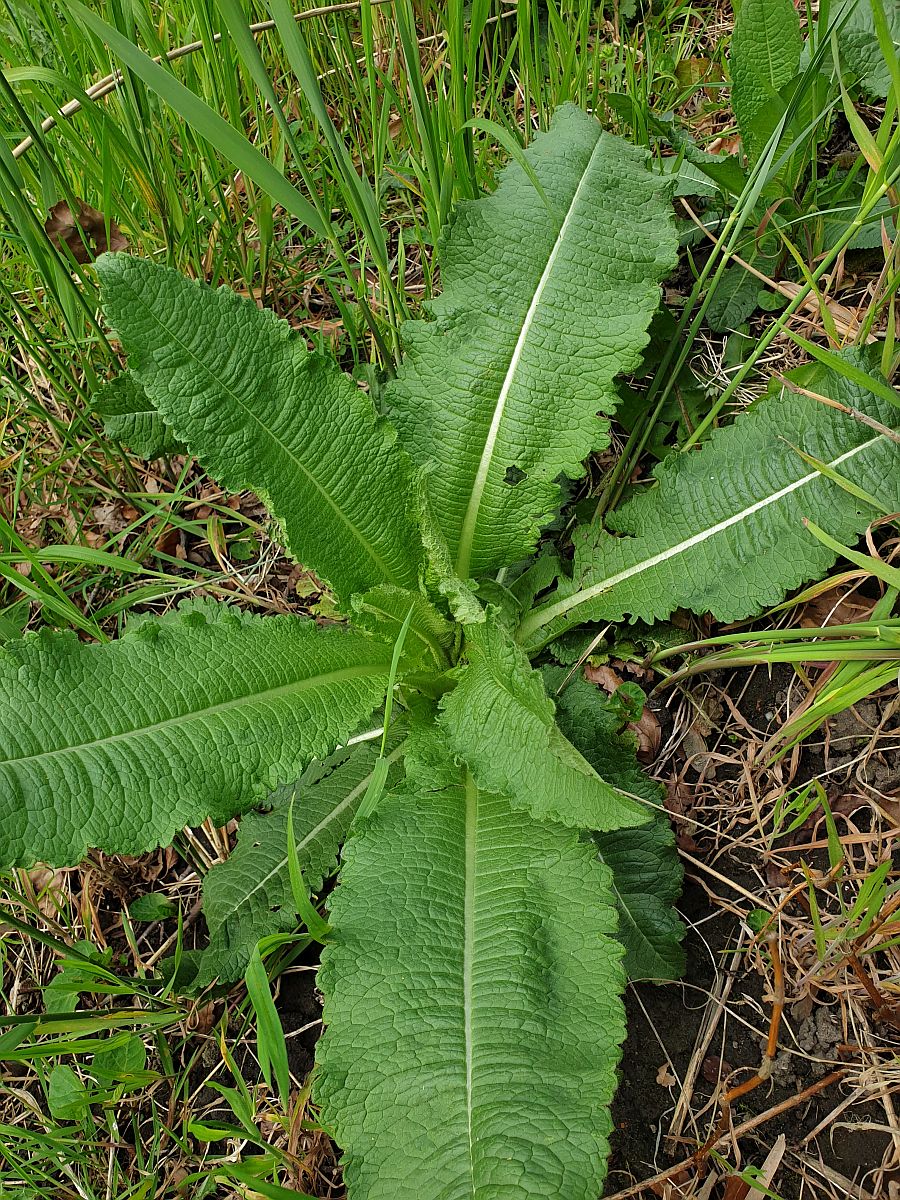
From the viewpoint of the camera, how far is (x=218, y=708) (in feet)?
4.82

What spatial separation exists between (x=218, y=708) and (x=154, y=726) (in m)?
0.10

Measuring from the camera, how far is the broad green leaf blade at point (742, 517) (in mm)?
1608

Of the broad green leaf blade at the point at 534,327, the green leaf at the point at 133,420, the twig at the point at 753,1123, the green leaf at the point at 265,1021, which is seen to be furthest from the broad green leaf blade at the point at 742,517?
the green leaf at the point at 133,420

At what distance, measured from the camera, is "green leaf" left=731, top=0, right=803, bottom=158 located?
186cm

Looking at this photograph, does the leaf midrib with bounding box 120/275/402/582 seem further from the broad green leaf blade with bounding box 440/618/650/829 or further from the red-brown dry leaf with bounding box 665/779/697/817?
the red-brown dry leaf with bounding box 665/779/697/817

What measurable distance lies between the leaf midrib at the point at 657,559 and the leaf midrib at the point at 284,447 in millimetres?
304

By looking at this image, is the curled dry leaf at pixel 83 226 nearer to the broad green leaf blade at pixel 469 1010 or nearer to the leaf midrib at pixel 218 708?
the leaf midrib at pixel 218 708

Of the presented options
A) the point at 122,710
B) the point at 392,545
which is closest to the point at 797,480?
the point at 392,545

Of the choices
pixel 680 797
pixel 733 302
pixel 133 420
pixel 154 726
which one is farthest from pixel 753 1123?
pixel 133 420

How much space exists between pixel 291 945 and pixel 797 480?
1266 millimetres

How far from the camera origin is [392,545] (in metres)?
1.75

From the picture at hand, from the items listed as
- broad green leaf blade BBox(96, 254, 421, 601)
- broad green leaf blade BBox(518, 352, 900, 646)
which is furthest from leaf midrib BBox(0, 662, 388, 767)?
broad green leaf blade BBox(518, 352, 900, 646)

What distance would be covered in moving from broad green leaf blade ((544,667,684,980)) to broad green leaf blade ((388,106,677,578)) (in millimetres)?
341

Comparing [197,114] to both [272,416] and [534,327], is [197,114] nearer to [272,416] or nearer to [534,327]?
[272,416]
